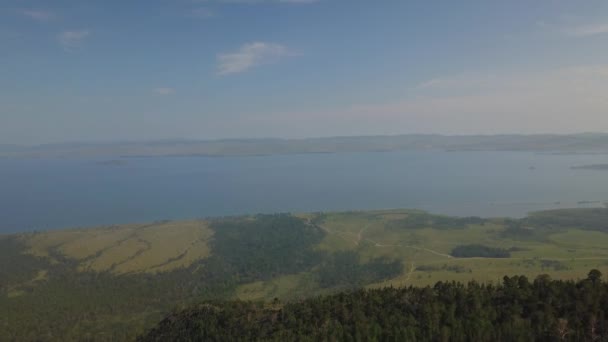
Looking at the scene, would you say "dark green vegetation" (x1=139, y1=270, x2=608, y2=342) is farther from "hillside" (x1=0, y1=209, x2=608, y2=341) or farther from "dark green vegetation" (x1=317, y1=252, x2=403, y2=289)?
"dark green vegetation" (x1=317, y1=252, x2=403, y2=289)

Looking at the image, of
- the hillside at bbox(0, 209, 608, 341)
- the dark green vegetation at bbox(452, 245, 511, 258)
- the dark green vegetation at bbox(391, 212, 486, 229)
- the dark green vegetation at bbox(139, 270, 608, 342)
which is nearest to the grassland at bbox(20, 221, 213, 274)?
the hillside at bbox(0, 209, 608, 341)

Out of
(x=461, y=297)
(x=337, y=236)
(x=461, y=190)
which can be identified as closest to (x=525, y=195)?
(x=461, y=190)

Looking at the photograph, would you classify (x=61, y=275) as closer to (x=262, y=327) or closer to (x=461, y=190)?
(x=262, y=327)

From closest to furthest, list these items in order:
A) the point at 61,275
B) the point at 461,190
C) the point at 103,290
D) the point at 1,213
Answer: the point at 103,290, the point at 61,275, the point at 1,213, the point at 461,190

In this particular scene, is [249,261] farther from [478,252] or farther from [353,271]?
[478,252]

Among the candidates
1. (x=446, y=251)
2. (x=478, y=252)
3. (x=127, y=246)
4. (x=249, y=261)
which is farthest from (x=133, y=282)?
(x=478, y=252)

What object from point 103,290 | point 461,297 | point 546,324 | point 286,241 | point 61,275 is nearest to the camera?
point 546,324

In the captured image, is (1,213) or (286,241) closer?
(286,241)

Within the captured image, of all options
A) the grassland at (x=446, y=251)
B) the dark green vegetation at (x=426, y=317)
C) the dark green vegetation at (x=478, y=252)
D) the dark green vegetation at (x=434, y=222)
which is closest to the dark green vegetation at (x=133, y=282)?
the grassland at (x=446, y=251)
